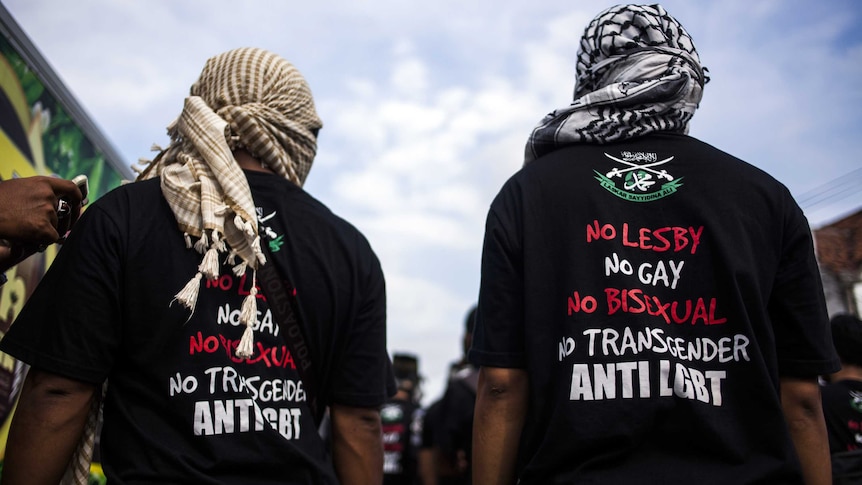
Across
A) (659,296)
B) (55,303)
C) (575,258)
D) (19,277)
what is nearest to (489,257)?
(575,258)

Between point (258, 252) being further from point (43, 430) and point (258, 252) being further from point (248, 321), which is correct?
point (43, 430)

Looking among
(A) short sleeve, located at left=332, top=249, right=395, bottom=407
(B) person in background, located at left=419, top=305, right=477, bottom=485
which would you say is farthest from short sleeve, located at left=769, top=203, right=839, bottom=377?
(B) person in background, located at left=419, top=305, right=477, bottom=485

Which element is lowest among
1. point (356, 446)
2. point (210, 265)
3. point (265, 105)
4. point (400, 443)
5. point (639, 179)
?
point (356, 446)

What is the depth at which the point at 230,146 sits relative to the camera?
240 cm

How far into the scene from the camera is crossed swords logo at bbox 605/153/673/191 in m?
2.04

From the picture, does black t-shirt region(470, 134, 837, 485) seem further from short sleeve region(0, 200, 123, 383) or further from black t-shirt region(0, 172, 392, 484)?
short sleeve region(0, 200, 123, 383)

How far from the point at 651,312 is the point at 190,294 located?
4.06ft

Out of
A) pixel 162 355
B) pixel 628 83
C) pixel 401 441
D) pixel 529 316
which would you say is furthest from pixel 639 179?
pixel 401 441

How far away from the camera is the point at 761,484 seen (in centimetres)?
176

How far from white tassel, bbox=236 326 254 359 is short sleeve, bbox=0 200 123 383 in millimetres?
327

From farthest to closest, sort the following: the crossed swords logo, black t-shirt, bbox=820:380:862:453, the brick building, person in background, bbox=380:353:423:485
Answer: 1. the brick building
2. person in background, bbox=380:353:423:485
3. black t-shirt, bbox=820:380:862:453
4. the crossed swords logo

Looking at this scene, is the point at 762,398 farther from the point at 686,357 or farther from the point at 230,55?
the point at 230,55

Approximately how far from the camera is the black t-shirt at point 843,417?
4.01 metres

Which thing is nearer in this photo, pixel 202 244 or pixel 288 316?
pixel 202 244
